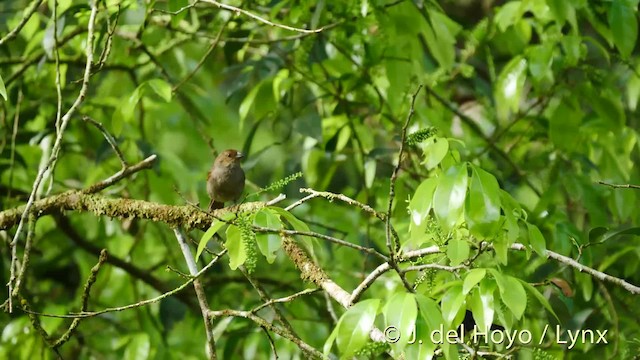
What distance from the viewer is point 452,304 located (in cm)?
245

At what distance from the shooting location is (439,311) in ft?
7.78

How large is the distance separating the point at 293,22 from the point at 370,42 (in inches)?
15.6

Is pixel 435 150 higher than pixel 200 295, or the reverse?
pixel 435 150

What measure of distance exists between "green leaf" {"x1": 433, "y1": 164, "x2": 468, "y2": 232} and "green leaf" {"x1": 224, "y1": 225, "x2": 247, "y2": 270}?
0.61 metres

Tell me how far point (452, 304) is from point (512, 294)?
0.16 m

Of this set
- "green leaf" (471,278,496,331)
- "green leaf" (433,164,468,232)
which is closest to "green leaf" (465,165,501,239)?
"green leaf" (433,164,468,232)

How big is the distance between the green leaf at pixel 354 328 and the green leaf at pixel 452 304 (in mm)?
183

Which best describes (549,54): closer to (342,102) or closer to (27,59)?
(342,102)

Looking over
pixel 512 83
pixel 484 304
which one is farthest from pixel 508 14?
pixel 484 304

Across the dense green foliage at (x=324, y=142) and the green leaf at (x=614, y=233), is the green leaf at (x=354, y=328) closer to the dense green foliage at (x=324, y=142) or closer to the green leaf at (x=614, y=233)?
the dense green foliage at (x=324, y=142)

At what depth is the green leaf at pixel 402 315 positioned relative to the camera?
89.0 inches

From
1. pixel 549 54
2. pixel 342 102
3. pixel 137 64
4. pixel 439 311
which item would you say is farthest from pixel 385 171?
pixel 439 311

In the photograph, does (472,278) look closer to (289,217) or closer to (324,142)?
(289,217)

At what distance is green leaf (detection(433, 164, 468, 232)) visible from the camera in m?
2.46
